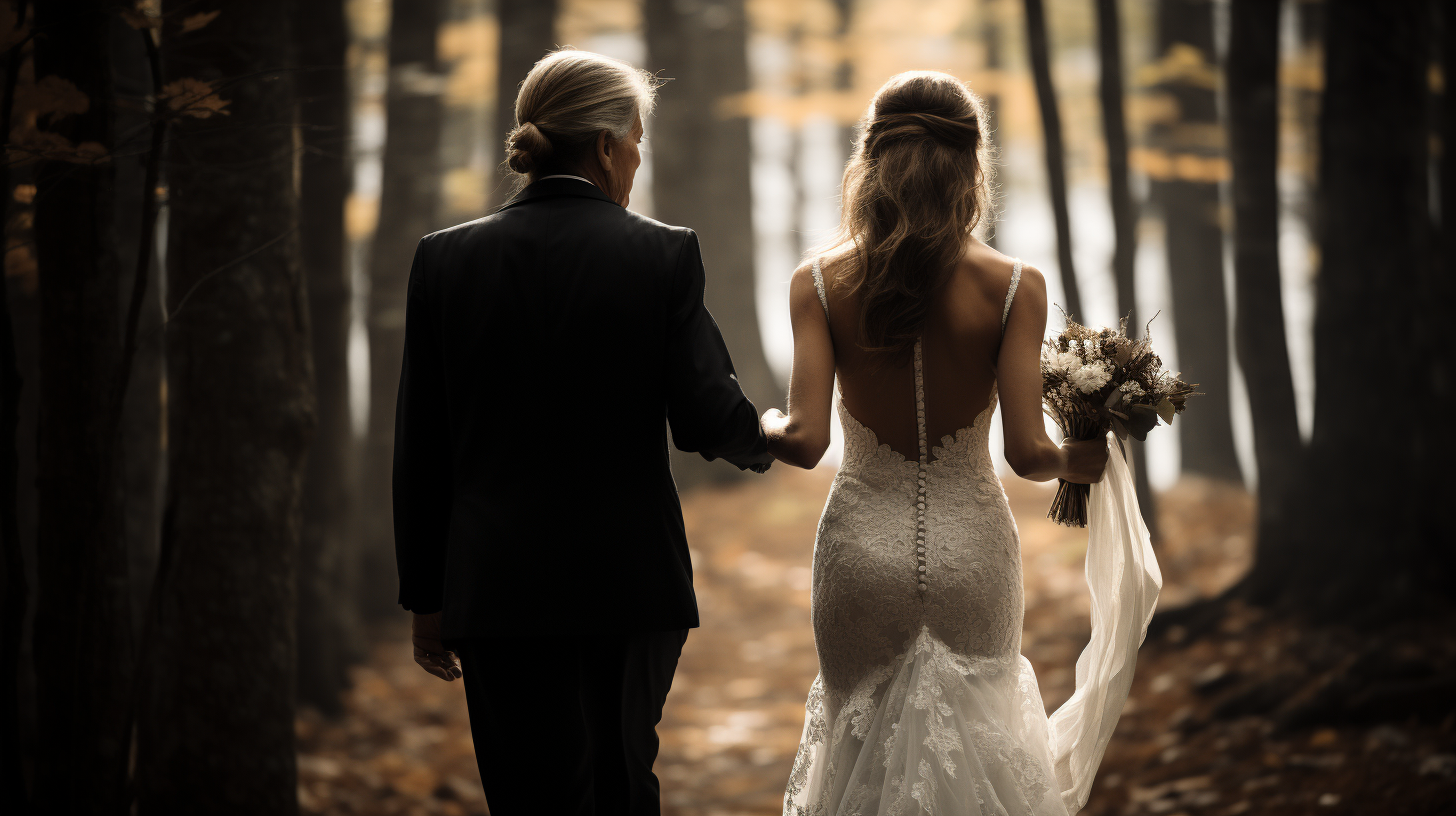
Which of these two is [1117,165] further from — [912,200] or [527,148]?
[527,148]

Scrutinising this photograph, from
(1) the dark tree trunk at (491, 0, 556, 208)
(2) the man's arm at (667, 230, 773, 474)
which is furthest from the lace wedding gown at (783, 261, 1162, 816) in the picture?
(1) the dark tree trunk at (491, 0, 556, 208)

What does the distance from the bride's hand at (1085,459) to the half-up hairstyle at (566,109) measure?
167cm

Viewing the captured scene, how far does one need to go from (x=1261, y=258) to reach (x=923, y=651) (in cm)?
524

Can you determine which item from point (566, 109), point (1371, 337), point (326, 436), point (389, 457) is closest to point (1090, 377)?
point (566, 109)

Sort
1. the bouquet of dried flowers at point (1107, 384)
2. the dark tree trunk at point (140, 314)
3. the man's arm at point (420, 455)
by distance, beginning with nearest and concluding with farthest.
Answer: the man's arm at point (420, 455)
the bouquet of dried flowers at point (1107, 384)
the dark tree trunk at point (140, 314)

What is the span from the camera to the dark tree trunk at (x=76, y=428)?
3.41 metres

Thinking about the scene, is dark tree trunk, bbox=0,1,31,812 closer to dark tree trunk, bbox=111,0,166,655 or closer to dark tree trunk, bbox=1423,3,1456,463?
dark tree trunk, bbox=111,0,166,655

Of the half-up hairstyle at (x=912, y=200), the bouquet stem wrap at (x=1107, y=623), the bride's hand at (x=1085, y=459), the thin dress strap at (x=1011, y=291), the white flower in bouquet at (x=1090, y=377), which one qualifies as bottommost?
the bouquet stem wrap at (x=1107, y=623)

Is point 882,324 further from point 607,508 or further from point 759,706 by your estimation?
point 759,706

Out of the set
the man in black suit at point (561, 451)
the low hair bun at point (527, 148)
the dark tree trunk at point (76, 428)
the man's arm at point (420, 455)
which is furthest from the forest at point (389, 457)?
the low hair bun at point (527, 148)

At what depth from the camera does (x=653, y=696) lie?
2.70 metres

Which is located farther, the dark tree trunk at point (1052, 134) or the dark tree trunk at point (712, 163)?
the dark tree trunk at point (712, 163)

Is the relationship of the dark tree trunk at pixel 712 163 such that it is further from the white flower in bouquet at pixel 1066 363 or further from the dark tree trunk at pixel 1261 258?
the white flower in bouquet at pixel 1066 363

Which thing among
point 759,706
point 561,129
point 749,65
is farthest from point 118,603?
point 749,65
